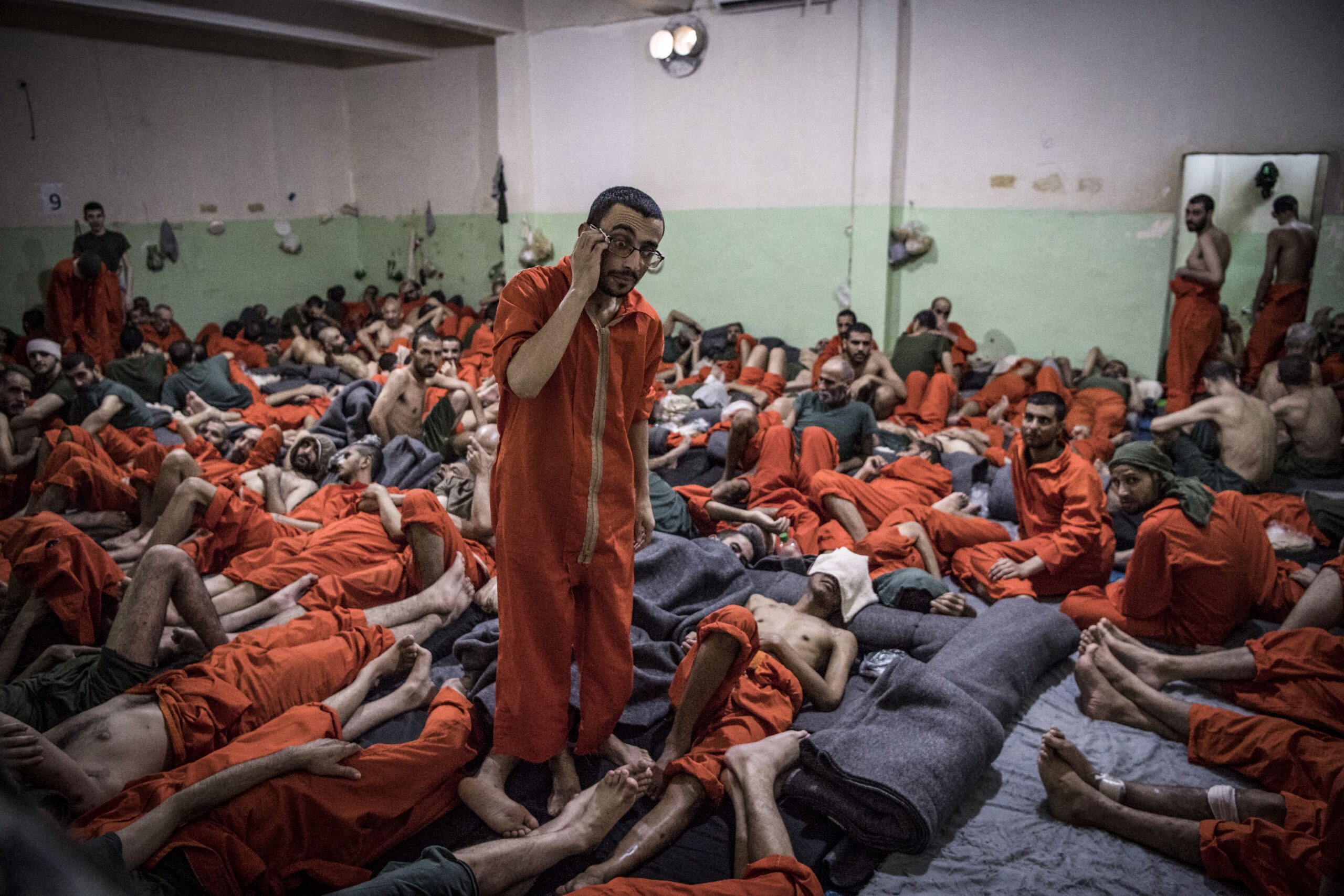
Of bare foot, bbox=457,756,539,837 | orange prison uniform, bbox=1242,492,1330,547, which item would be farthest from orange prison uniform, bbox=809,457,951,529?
bare foot, bbox=457,756,539,837

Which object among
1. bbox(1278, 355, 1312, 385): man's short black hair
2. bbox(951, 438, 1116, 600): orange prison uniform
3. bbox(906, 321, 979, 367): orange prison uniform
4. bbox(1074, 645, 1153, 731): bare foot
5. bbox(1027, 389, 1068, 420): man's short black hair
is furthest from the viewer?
bbox(906, 321, 979, 367): orange prison uniform

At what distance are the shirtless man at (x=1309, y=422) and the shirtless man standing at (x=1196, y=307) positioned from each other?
1.04 m

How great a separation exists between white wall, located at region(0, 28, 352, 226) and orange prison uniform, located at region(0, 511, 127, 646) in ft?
24.0

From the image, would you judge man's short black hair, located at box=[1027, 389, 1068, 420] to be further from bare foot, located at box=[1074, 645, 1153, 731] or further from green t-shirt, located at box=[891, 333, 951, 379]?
green t-shirt, located at box=[891, 333, 951, 379]

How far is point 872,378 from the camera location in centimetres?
684

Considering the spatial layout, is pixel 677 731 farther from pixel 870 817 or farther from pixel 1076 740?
pixel 1076 740

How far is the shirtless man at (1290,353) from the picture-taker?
608cm

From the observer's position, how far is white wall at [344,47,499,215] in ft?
35.3

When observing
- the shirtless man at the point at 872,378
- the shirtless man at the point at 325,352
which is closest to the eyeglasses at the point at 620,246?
the shirtless man at the point at 872,378

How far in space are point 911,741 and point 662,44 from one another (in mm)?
7846

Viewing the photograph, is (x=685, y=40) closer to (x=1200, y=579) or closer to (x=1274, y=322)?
(x=1274, y=322)

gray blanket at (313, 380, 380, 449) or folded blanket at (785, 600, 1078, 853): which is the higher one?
gray blanket at (313, 380, 380, 449)

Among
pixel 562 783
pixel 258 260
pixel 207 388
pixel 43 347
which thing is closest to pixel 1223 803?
pixel 562 783

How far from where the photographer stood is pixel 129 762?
8.08 feet
